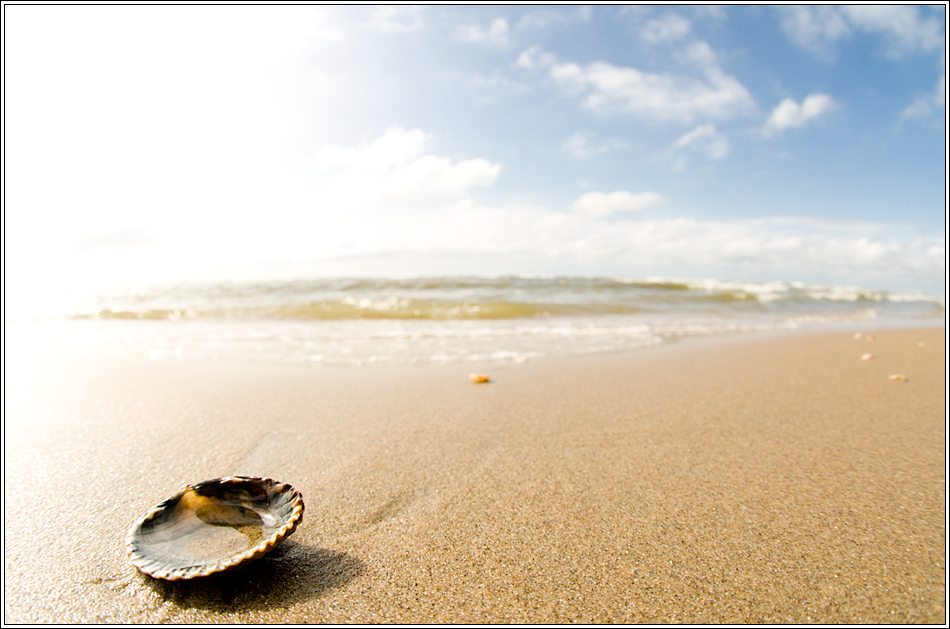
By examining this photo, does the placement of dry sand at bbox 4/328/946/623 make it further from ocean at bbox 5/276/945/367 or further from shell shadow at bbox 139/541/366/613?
ocean at bbox 5/276/945/367

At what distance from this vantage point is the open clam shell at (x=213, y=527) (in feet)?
4.57

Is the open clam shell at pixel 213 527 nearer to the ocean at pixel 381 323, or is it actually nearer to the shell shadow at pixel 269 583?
the shell shadow at pixel 269 583

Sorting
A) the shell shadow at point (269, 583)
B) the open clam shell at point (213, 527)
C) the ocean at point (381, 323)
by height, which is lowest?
the shell shadow at point (269, 583)

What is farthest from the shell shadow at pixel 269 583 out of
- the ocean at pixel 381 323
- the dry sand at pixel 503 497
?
the ocean at pixel 381 323

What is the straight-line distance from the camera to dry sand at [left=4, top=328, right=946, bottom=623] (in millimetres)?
1458

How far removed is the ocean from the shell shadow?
12.3 feet

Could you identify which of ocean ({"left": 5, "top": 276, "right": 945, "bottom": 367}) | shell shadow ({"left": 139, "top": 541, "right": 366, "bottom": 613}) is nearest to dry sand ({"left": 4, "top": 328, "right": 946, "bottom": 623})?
shell shadow ({"left": 139, "top": 541, "right": 366, "bottom": 613})

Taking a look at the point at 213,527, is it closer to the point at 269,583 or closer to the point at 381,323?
the point at 269,583

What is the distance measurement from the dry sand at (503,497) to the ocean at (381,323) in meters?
1.85

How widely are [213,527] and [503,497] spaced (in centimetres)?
120

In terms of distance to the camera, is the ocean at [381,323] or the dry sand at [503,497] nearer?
the dry sand at [503,497]

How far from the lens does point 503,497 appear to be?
2.12m

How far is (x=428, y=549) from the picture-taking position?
1.71 m

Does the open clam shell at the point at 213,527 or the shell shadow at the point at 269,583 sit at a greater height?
the open clam shell at the point at 213,527
